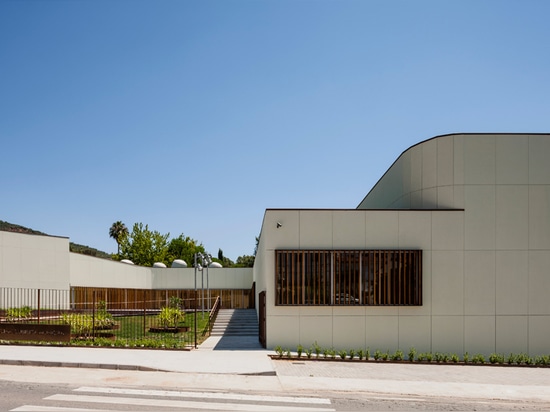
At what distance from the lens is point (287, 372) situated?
1489 cm

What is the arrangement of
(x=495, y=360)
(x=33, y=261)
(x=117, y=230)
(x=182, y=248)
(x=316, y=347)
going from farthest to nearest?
(x=117, y=230) → (x=182, y=248) → (x=33, y=261) → (x=316, y=347) → (x=495, y=360)

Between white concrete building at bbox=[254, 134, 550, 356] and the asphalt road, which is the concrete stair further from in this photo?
the asphalt road

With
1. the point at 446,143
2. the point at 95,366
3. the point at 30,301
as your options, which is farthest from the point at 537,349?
the point at 30,301

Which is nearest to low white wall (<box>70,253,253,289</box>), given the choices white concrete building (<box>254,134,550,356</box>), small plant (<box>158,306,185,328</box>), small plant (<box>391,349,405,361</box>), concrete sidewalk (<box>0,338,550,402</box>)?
small plant (<box>158,306,185,328</box>)

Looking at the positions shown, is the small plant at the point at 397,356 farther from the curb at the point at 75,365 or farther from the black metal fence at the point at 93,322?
the curb at the point at 75,365

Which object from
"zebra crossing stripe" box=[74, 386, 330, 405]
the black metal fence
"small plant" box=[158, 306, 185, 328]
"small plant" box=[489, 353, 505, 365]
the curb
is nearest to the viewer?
"zebra crossing stripe" box=[74, 386, 330, 405]

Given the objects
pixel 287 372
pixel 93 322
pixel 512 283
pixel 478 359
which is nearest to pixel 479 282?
pixel 512 283

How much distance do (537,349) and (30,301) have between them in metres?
27.3

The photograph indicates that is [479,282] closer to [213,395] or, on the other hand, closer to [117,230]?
[213,395]

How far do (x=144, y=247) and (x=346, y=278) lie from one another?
5598 centimetres

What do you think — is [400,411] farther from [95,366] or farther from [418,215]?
[418,215]

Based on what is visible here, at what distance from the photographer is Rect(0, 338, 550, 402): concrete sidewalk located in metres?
12.8

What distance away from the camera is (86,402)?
10.4m

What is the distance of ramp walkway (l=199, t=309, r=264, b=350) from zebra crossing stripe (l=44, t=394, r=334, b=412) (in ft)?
31.0
